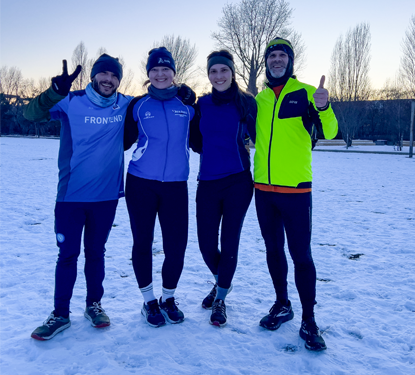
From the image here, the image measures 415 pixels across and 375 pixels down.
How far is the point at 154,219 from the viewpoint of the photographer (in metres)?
2.72

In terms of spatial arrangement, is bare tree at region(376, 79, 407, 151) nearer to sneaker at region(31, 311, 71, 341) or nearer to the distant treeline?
the distant treeline

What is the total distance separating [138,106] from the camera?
8.79ft

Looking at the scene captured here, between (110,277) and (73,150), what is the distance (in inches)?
62.1

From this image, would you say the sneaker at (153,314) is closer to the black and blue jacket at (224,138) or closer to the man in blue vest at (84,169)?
the man in blue vest at (84,169)

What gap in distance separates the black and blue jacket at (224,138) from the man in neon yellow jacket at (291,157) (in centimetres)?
13

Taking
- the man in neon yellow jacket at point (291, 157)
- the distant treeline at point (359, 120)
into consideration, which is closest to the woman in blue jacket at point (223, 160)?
the man in neon yellow jacket at point (291, 157)

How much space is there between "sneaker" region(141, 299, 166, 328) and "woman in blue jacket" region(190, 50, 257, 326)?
40 centimetres

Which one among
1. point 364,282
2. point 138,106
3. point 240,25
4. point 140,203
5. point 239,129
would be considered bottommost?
point 364,282

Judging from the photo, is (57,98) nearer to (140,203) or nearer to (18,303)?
(140,203)

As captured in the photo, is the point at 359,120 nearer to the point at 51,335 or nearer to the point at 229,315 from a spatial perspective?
the point at 229,315

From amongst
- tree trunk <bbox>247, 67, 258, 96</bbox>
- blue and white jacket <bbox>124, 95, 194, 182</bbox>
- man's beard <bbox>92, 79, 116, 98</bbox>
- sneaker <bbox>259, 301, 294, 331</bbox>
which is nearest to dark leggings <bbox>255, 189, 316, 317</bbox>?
sneaker <bbox>259, 301, 294, 331</bbox>

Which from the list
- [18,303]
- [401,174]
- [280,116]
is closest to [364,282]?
[280,116]

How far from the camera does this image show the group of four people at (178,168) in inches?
100

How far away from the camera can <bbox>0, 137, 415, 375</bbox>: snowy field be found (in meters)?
2.24
